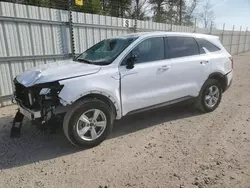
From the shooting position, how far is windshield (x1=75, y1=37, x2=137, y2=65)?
3.90 meters

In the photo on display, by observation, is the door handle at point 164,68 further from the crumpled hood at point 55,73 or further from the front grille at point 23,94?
the front grille at point 23,94

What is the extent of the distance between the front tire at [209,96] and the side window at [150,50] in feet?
4.64

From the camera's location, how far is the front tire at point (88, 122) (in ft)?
11.0

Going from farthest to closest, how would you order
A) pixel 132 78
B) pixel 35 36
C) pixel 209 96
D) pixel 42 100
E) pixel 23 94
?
1. pixel 35 36
2. pixel 209 96
3. pixel 132 78
4. pixel 23 94
5. pixel 42 100

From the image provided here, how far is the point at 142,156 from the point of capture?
3.34 m

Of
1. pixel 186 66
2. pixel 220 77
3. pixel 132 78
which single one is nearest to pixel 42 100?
pixel 132 78

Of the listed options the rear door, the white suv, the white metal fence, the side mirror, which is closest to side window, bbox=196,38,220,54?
the white suv

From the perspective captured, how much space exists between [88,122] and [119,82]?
841 mm

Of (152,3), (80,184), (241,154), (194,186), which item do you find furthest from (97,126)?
(152,3)

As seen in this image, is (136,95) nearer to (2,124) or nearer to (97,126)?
(97,126)

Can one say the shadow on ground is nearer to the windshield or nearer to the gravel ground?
the gravel ground

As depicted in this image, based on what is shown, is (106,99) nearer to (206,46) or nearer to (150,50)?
(150,50)

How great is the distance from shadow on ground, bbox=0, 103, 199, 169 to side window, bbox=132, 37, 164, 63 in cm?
137

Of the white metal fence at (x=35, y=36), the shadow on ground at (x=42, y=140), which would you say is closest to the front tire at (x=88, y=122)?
the shadow on ground at (x=42, y=140)
